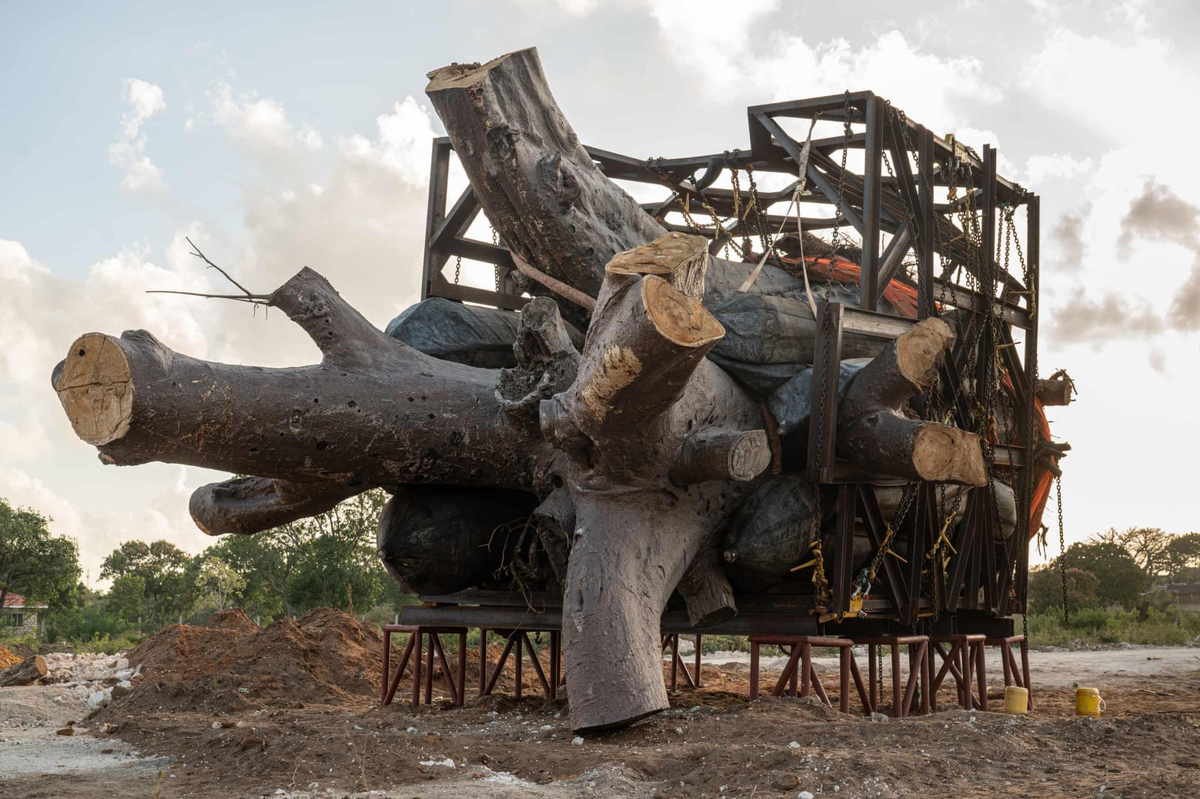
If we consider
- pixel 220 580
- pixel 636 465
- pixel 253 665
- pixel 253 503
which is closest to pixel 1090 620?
pixel 253 665

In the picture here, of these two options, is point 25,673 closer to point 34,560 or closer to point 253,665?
point 253,665

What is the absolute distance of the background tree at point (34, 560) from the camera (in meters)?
31.4

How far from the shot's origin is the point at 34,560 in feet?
104

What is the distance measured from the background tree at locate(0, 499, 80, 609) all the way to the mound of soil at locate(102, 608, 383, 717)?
1857cm

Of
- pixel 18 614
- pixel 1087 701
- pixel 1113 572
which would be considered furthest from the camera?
pixel 18 614

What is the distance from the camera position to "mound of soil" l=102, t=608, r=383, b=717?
11.8m

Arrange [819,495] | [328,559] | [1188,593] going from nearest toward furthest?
[819,495] < [328,559] < [1188,593]

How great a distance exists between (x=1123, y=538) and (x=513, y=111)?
33964 mm

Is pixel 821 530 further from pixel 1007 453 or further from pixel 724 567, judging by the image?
pixel 1007 453

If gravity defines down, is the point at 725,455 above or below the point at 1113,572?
above

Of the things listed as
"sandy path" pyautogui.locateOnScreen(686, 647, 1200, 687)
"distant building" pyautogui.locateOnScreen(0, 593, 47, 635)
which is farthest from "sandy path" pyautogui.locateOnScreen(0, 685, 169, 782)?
"distant building" pyautogui.locateOnScreen(0, 593, 47, 635)

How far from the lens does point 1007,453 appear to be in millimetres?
11688

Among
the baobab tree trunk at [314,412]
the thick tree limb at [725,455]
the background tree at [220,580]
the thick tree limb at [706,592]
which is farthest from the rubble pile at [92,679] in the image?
the background tree at [220,580]

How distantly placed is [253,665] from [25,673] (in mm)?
2740
